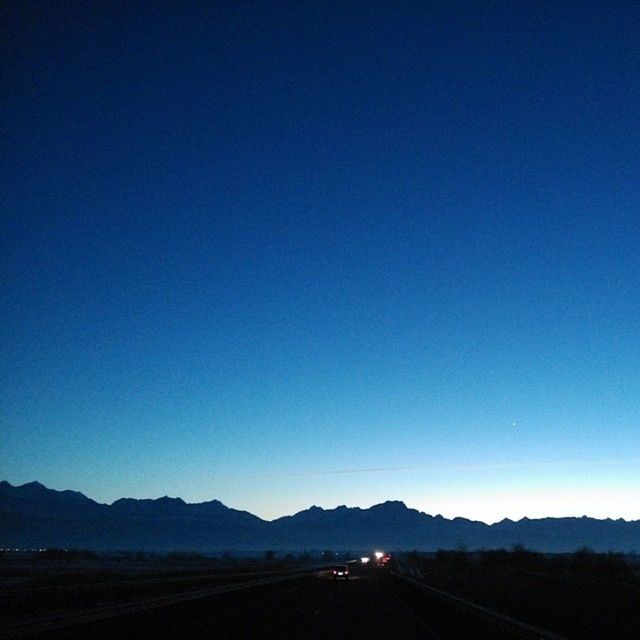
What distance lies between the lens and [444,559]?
13925 cm

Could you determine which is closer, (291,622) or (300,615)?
(291,622)

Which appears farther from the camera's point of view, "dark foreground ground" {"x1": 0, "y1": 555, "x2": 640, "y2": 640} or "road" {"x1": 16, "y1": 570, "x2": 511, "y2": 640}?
"dark foreground ground" {"x1": 0, "y1": 555, "x2": 640, "y2": 640}

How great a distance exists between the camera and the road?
21719 mm

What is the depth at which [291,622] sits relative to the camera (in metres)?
25.7

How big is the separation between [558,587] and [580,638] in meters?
29.0

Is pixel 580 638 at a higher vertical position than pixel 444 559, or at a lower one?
lower

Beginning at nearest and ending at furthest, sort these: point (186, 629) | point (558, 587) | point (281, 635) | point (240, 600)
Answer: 1. point (281, 635)
2. point (186, 629)
3. point (240, 600)
4. point (558, 587)

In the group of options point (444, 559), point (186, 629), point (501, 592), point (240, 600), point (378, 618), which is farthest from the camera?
point (444, 559)

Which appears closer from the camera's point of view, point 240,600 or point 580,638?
point 580,638

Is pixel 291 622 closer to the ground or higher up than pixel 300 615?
closer to the ground

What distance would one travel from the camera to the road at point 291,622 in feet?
71.3

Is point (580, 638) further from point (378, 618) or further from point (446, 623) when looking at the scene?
point (378, 618)

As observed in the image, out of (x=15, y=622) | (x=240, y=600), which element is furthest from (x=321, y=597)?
(x=15, y=622)

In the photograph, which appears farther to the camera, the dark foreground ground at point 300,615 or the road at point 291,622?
the dark foreground ground at point 300,615
